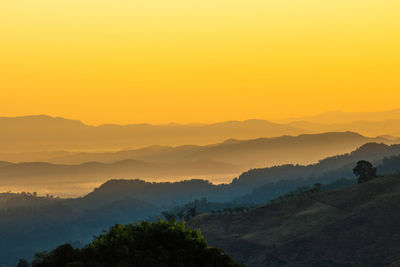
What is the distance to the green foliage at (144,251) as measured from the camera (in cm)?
5553

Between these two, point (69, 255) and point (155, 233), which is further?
point (155, 233)

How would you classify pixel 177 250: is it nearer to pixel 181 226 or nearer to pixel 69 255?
pixel 181 226

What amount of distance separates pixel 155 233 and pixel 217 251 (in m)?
6.16

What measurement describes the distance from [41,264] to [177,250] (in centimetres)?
1176

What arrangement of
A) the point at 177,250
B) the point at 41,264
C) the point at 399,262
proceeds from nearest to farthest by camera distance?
1. the point at 41,264
2. the point at 177,250
3. the point at 399,262

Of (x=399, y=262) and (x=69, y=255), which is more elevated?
(x=69, y=255)

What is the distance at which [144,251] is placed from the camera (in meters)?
57.7

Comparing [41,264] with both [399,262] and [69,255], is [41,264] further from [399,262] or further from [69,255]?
[399,262]

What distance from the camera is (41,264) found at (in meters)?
55.0

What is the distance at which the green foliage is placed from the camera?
5553 cm

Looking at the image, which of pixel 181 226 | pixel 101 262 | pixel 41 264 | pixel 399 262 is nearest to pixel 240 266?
pixel 181 226

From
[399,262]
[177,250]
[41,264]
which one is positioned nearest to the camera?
[41,264]

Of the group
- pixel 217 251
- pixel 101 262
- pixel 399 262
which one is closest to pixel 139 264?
pixel 101 262

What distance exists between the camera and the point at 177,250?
192 ft
